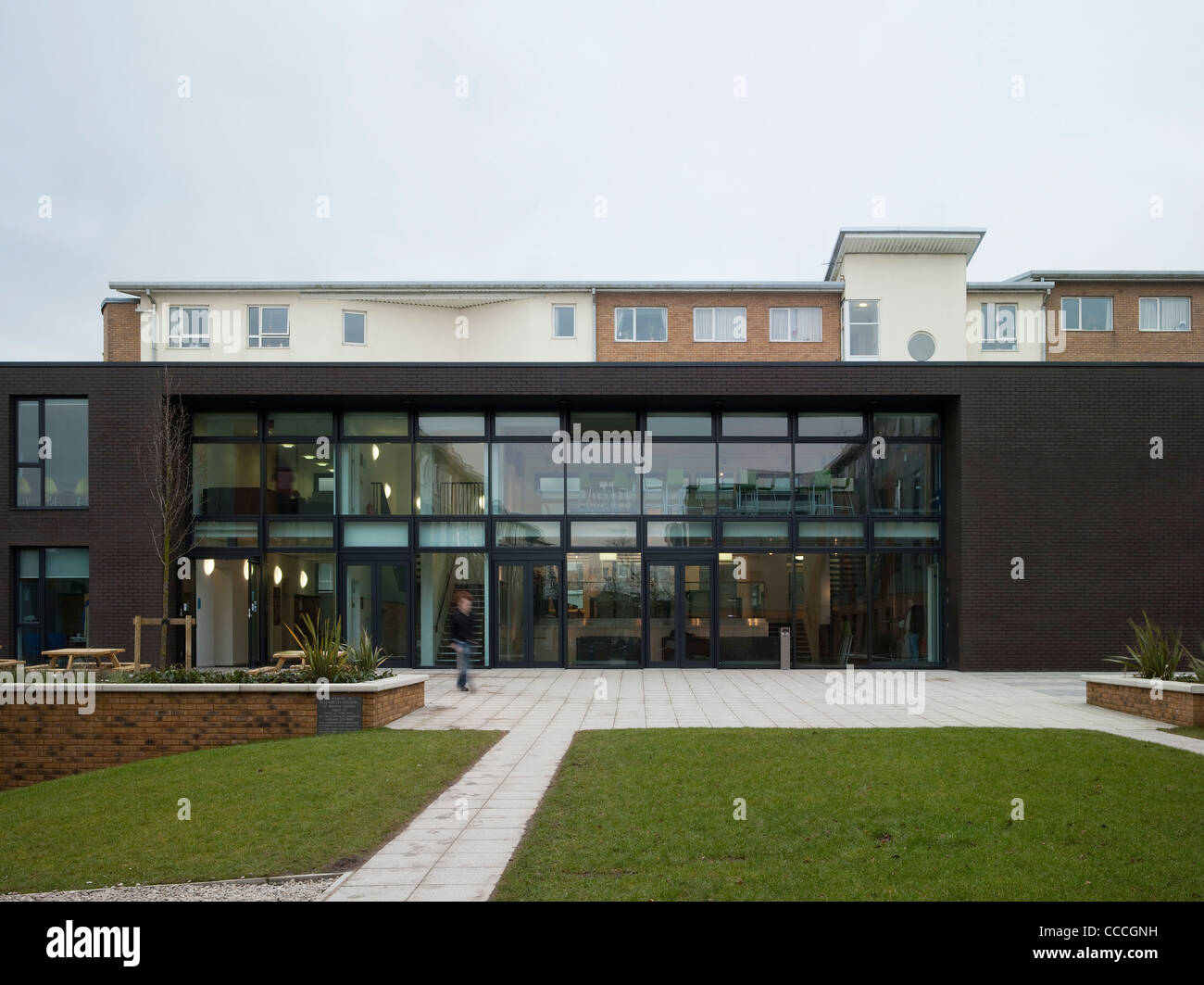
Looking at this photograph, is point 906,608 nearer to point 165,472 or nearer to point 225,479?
point 225,479

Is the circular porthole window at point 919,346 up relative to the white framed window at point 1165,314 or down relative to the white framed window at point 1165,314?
down

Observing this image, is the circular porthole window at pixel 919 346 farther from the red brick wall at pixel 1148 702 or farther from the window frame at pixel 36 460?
the window frame at pixel 36 460

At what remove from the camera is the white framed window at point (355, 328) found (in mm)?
28297

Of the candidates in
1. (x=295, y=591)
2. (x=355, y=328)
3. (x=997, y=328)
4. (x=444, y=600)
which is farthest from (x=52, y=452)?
(x=997, y=328)

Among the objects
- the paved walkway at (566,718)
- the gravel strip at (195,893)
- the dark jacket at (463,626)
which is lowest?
the paved walkway at (566,718)

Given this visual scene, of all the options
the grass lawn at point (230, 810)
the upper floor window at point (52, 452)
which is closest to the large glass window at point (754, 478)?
the grass lawn at point (230, 810)

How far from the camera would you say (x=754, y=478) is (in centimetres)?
1833

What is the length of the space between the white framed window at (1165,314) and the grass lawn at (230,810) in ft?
102

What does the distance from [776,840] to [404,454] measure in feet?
46.6

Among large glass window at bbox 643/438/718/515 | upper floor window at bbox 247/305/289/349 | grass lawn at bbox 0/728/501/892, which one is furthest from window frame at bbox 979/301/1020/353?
grass lawn at bbox 0/728/501/892

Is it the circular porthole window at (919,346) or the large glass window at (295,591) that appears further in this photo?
the circular porthole window at (919,346)

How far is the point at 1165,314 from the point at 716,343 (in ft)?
56.4
